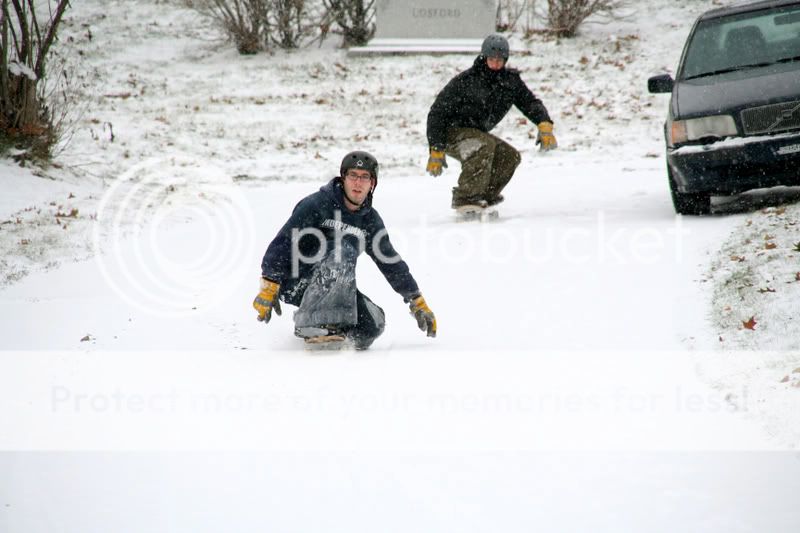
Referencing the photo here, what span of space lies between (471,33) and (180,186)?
33.0 ft

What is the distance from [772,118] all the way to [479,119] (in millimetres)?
2752

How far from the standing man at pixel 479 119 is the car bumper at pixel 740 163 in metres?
1.50

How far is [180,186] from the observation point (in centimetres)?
1080

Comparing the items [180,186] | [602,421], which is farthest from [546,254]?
[180,186]

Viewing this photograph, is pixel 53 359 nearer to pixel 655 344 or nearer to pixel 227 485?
pixel 227 485

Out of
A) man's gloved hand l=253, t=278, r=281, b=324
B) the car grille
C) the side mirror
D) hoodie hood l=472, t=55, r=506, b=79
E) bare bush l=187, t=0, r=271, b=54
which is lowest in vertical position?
man's gloved hand l=253, t=278, r=281, b=324

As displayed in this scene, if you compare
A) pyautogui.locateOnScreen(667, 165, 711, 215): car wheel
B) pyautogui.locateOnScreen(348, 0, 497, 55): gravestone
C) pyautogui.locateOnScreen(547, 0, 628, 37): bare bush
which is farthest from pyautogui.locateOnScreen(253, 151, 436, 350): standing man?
pyautogui.locateOnScreen(348, 0, 497, 55): gravestone

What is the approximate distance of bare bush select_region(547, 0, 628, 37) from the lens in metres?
17.3

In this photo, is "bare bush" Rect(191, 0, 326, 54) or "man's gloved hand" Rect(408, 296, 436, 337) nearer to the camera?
"man's gloved hand" Rect(408, 296, 436, 337)

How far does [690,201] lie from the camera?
717cm

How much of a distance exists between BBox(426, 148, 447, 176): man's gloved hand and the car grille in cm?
276

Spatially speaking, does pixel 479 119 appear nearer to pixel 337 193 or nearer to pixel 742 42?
pixel 742 42

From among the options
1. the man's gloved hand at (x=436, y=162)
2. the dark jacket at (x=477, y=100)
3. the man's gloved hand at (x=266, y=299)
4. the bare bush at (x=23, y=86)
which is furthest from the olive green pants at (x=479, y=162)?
the bare bush at (x=23, y=86)

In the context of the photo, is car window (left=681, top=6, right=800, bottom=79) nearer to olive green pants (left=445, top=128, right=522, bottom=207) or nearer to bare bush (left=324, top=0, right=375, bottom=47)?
olive green pants (left=445, top=128, right=522, bottom=207)
